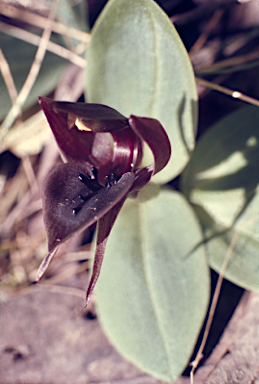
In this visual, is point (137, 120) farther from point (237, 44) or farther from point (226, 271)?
point (237, 44)

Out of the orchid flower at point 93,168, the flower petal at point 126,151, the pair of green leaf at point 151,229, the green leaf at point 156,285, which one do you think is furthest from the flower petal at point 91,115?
the green leaf at point 156,285

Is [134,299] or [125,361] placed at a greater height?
[134,299]

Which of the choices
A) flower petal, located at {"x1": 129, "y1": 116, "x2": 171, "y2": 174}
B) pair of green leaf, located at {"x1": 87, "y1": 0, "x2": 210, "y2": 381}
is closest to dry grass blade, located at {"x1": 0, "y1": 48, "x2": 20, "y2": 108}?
pair of green leaf, located at {"x1": 87, "y1": 0, "x2": 210, "y2": 381}

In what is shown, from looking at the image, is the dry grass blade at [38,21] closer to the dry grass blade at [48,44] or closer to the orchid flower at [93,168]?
the dry grass blade at [48,44]

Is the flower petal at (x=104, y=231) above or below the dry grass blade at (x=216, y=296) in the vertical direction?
above

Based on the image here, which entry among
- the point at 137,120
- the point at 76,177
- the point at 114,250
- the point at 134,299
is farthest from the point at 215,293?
the point at 137,120

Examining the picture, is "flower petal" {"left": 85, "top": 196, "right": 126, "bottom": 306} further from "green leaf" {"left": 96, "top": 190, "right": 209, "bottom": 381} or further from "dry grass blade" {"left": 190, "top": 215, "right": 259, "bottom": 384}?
"dry grass blade" {"left": 190, "top": 215, "right": 259, "bottom": 384}

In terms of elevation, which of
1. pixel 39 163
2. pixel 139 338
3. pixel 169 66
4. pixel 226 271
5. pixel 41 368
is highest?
pixel 169 66
